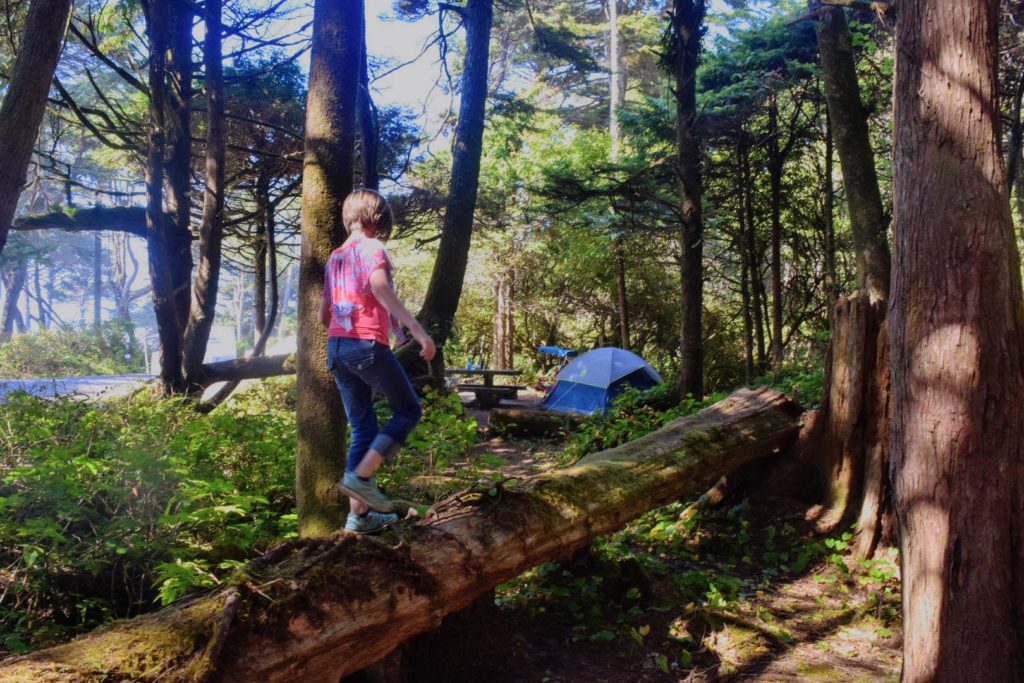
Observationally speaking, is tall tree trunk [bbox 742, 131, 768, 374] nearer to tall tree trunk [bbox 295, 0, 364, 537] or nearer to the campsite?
the campsite

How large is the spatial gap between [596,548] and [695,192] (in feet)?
22.4

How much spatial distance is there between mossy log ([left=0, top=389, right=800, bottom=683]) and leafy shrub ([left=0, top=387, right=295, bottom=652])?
0.46 meters

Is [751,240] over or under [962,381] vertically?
over

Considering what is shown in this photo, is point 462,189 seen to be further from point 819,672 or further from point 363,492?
point 819,672

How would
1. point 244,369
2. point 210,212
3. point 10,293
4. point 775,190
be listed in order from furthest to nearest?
1. point 10,293
2. point 775,190
3. point 244,369
4. point 210,212

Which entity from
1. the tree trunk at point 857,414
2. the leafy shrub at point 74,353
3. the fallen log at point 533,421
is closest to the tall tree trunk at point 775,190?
the fallen log at point 533,421

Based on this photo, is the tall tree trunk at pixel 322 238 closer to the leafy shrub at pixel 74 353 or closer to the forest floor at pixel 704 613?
the forest floor at pixel 704 613

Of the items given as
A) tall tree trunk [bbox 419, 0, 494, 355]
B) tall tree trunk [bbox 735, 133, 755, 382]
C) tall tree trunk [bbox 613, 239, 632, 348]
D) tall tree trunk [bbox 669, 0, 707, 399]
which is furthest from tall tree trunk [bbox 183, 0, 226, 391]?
tall tree trunk [bbox 613, 239, 632, 348]

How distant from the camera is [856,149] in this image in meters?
8.79

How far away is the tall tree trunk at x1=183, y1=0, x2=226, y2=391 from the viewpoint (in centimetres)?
1044

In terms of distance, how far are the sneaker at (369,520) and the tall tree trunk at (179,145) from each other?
26.7 ft

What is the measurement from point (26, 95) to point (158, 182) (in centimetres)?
402

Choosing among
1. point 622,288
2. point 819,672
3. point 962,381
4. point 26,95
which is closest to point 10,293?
point 622,288

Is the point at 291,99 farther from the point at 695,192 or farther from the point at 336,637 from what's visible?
the point at 336,637
